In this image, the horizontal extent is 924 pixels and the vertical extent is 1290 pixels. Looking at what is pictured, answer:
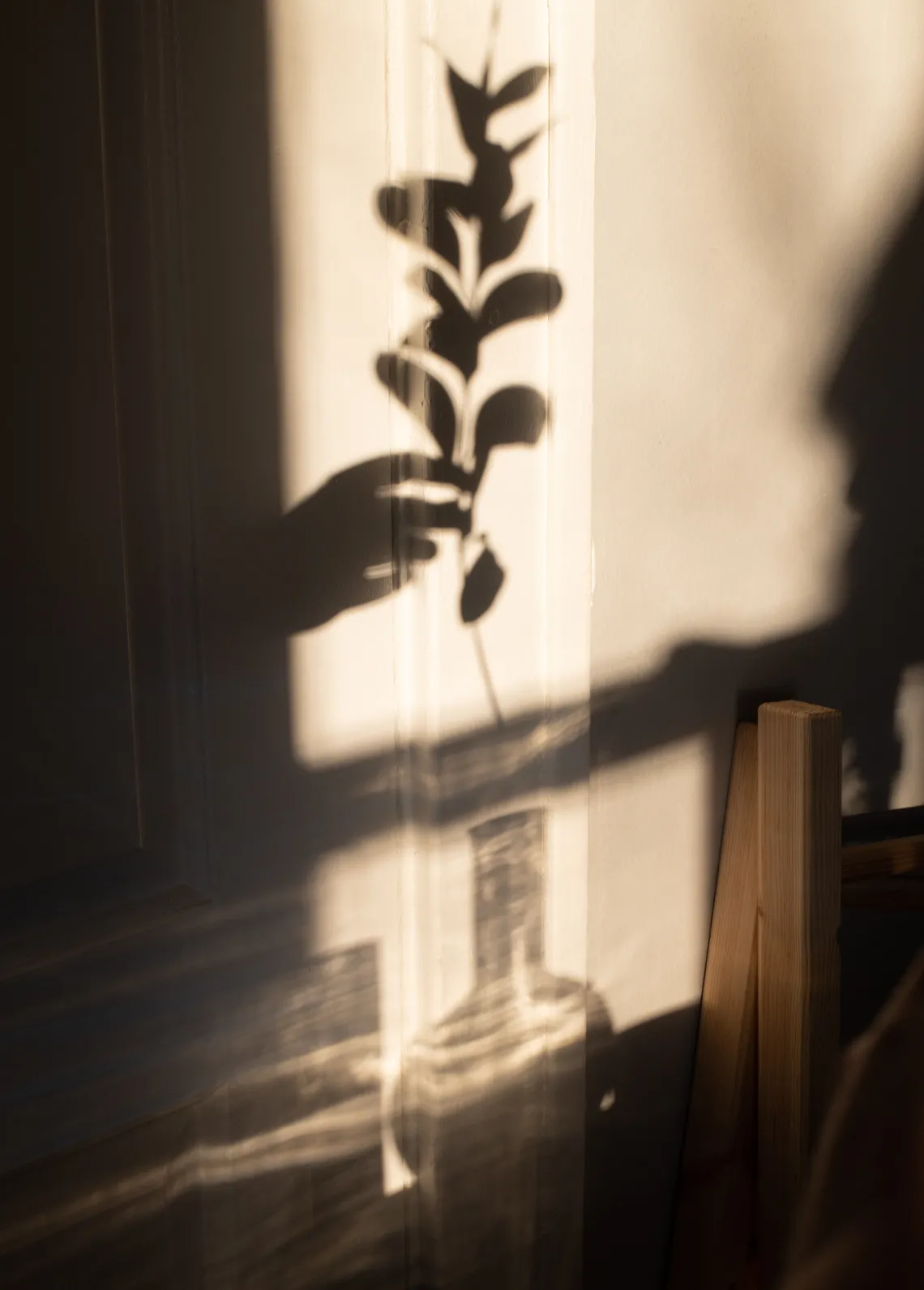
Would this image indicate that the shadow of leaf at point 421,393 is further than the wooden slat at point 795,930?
No

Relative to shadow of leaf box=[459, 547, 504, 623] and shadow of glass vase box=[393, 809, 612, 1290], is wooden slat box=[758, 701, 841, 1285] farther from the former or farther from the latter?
shadow of leaf box=[459, 547, 504, 623]

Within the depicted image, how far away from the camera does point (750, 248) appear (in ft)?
3.49

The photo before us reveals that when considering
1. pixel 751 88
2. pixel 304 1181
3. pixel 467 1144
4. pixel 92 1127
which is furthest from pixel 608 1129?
pixel 751 88

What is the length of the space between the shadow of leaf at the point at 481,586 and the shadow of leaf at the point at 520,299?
7.2 inches

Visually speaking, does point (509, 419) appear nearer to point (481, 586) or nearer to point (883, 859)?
point (481, 586)

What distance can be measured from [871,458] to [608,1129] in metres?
0.74

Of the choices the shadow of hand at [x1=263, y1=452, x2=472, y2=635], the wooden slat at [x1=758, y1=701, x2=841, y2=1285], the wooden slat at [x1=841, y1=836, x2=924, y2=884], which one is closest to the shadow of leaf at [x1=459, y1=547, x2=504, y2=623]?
the shadow of hand at [x1=263, y1=452, x2=472, y2=635]

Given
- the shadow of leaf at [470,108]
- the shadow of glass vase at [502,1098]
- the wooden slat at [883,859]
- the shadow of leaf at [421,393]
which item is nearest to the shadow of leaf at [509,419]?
the shadow of leaf at [421,393]

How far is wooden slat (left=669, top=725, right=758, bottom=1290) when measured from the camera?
1.11 meters

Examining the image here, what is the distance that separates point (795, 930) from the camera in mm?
1051

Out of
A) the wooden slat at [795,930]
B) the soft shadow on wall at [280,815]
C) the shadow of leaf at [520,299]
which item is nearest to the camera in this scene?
the soft shadow on wall at [280,815]

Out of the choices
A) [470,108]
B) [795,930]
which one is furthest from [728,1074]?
[470,108]

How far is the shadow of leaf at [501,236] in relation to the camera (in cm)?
89

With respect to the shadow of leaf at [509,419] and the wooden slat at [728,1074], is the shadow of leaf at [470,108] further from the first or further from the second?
the wooden slat at [728,1074]
